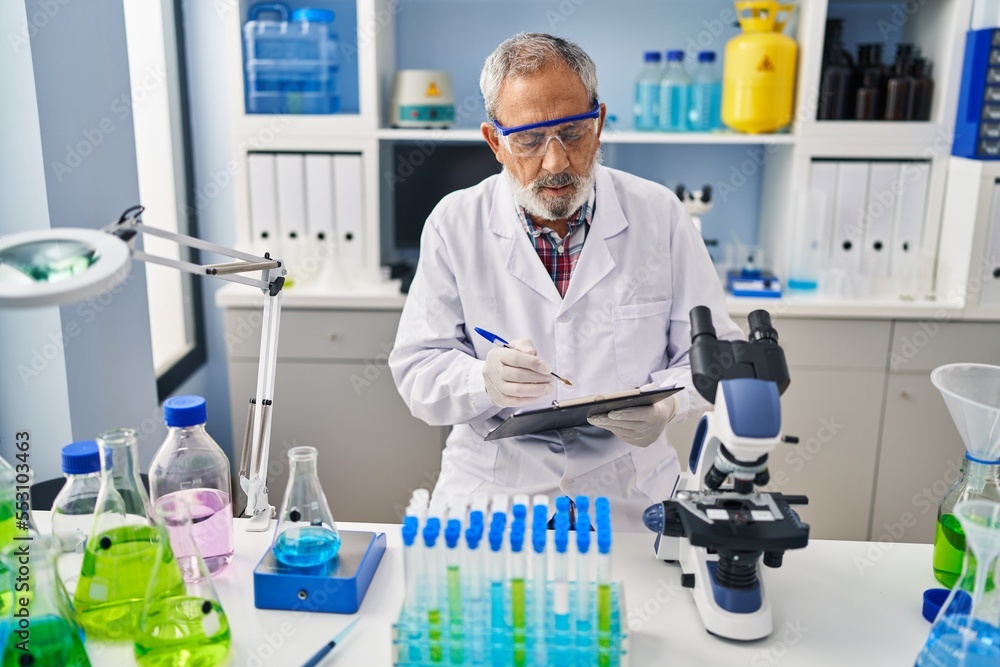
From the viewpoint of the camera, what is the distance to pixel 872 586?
118cm

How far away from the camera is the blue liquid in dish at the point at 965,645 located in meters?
0.91

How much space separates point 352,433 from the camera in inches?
109

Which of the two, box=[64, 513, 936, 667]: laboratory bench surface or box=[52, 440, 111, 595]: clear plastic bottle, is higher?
box=[52, 440, 111, 595]: clear plastic bottle

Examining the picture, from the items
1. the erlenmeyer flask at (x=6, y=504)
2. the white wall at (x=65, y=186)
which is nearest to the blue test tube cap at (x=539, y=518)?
the erlenmeyer flask at (x=6, y=504)

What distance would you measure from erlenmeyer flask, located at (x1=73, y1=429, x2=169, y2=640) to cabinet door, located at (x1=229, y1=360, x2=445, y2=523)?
164 cm

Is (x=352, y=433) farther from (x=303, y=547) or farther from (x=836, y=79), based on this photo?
(x=836, y=79)

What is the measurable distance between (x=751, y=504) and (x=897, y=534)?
1.89 metres

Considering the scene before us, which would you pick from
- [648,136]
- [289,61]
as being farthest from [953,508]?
[289,61]

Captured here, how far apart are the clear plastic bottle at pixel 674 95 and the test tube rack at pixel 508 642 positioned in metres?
2.14

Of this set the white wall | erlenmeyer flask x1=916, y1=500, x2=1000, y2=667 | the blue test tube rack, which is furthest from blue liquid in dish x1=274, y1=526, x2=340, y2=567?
the white wall

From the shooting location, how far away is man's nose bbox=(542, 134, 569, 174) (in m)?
1.54

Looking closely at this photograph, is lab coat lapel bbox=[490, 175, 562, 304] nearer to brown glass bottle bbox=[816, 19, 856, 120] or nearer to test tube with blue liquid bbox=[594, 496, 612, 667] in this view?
test tube with blue liquid bbox=[594, 496, 612, 667]

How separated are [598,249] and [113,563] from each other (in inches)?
41.4

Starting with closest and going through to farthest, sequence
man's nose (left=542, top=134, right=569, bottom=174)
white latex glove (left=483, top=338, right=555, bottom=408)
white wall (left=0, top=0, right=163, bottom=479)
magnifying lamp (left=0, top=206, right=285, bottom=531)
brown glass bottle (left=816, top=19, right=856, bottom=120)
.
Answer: magnifying lamp (left=0, top=206, right=285, bottom=531)
white latex glove (left=483, top=338, right=555, bottom=408)
man's nose (left=542, top=134, right=569, bottom=174)
white wall (left=0, top=0, right=163, bottom=479)
brown glass bottle (left=816, top=19, right=856, bottom=120)
